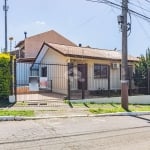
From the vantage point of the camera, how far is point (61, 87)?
22.8 m

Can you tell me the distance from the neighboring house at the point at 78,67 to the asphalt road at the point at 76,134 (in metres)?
9.18

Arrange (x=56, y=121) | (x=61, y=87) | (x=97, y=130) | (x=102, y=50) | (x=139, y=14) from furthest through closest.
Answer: (x=102, y=50), (x=61, y=87), (x=139, y=14), (x=56, y=121), (x=97, y=130)

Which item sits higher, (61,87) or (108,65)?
(108,65)

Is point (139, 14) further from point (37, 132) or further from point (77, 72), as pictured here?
point (37, 132)

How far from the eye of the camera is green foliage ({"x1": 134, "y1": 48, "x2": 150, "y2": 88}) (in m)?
24.0

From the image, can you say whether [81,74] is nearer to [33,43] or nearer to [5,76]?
[5,76]

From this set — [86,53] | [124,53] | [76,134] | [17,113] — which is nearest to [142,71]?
[86,53]

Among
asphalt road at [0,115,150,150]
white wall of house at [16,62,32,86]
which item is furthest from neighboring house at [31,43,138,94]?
asphalt road at [0,115,150,150]

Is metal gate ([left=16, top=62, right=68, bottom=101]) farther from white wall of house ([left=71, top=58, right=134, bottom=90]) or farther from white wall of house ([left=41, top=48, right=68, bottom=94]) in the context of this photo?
white wall of house ([left=71, top=58, right=134, bottom=90])

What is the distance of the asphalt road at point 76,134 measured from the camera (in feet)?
28.8

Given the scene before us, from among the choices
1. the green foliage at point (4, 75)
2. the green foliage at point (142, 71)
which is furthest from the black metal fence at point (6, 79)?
the green foliage at point (142, 71)

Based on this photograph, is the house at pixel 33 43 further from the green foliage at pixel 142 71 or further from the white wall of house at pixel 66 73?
the green foliage at pixel 142 71

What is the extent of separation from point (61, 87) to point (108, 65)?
13.8 feet

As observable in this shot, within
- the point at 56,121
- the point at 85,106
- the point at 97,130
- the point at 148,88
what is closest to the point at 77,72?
the point at 148,88
